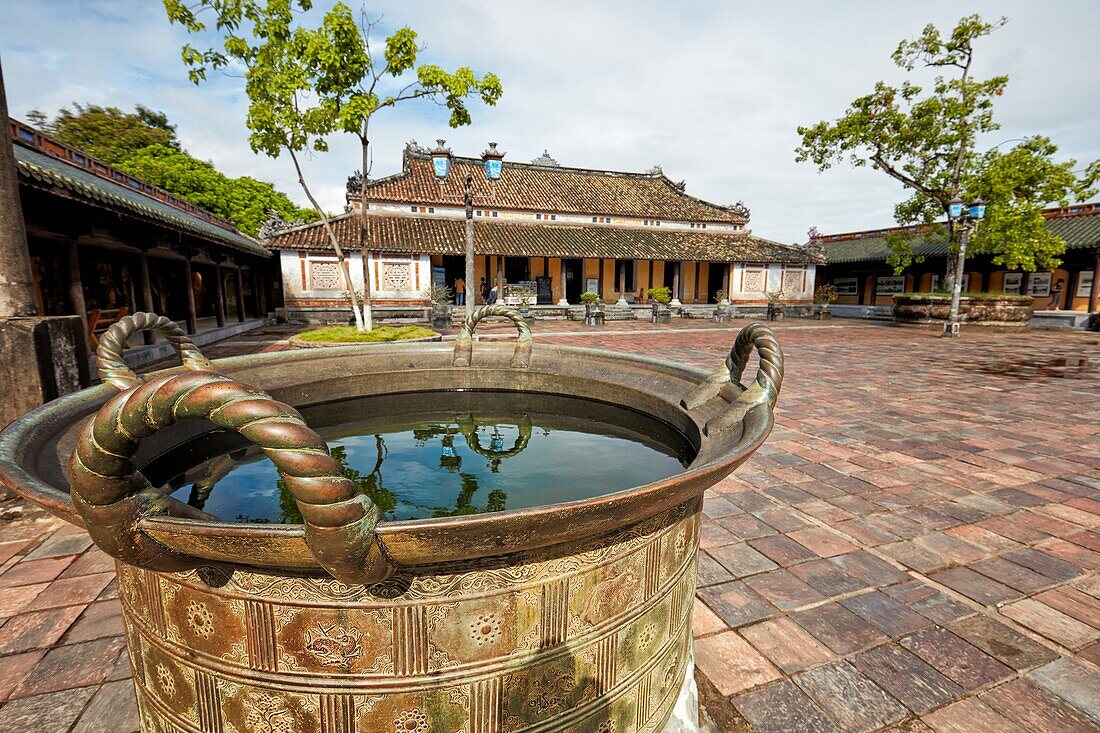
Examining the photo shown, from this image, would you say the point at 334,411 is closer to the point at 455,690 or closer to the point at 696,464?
the point at 455,690

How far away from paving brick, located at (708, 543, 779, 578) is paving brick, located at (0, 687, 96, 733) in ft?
9.48

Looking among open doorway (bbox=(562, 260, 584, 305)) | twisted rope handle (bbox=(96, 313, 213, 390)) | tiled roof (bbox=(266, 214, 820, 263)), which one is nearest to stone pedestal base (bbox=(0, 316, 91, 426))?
twisted rope handle (bbox=(96, 313, 213, 390))

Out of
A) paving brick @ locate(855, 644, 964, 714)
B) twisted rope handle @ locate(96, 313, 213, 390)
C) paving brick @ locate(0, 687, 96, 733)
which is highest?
twisted rope handle @ locate(96, 313, 213, 390)

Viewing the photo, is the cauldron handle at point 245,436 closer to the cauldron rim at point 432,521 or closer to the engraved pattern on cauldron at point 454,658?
the cauldron rim at point 432,521

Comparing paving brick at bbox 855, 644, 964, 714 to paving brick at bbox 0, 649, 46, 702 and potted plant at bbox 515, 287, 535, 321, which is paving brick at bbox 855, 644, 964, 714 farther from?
potted plant at bbox 515, 287, 535, 321

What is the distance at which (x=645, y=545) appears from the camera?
4.33 ft

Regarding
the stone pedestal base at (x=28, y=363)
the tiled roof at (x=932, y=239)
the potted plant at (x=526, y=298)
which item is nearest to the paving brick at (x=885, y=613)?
the stone pedestal base at (x=28, y=363)

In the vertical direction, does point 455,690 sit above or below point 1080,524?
above

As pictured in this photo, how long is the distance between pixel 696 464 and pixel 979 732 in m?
1.62

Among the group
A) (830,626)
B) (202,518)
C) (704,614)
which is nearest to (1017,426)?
(830,626)

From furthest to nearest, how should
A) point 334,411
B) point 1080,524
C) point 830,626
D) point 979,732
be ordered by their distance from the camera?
point 1080,524 < point 334,411 < point 830,626 < point 979,732

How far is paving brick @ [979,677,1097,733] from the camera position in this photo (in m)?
1.82

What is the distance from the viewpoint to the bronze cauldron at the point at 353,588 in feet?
2.74

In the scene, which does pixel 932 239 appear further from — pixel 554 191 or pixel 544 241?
pixel 544 241
